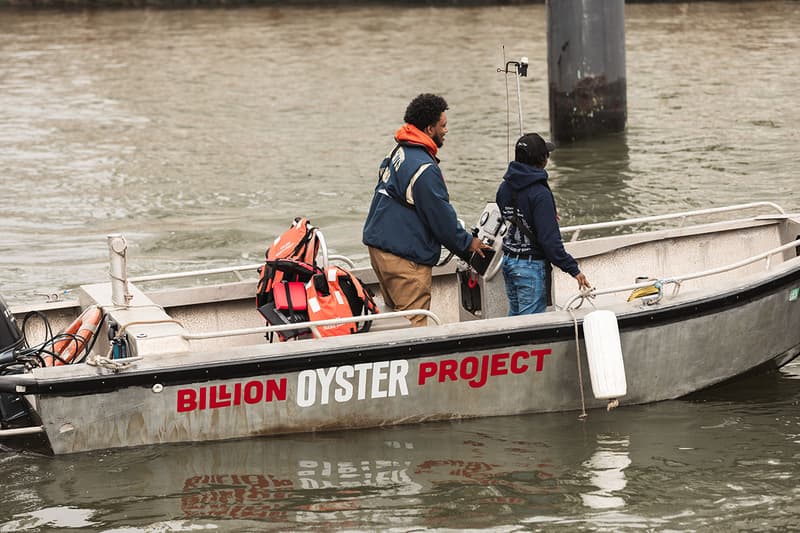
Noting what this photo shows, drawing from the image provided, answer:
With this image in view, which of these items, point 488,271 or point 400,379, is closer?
point 400,379

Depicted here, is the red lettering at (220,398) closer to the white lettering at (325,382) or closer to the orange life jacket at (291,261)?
the white lettering at (325,382)

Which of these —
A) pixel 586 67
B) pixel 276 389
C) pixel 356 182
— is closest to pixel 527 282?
pixel 276 389

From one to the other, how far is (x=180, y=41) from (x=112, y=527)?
23.9 m

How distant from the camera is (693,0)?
102 feet

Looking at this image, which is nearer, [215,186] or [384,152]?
[215,186]

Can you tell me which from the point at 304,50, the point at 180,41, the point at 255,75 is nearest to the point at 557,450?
the point at 255,75

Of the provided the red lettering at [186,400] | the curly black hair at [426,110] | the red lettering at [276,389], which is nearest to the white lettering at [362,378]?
the red lettering at [276,389]

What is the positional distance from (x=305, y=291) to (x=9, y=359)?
175 centimetres

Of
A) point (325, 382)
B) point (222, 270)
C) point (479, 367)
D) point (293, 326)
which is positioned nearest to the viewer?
point (293, 326)

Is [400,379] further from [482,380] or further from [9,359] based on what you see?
[9,359]

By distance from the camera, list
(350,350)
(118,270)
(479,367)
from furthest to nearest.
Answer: (118,270), (479,367), (350,350)

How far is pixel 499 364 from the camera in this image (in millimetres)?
7391

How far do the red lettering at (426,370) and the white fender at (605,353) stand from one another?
89 cm

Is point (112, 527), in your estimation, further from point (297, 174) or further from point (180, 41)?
point (180, 41)
